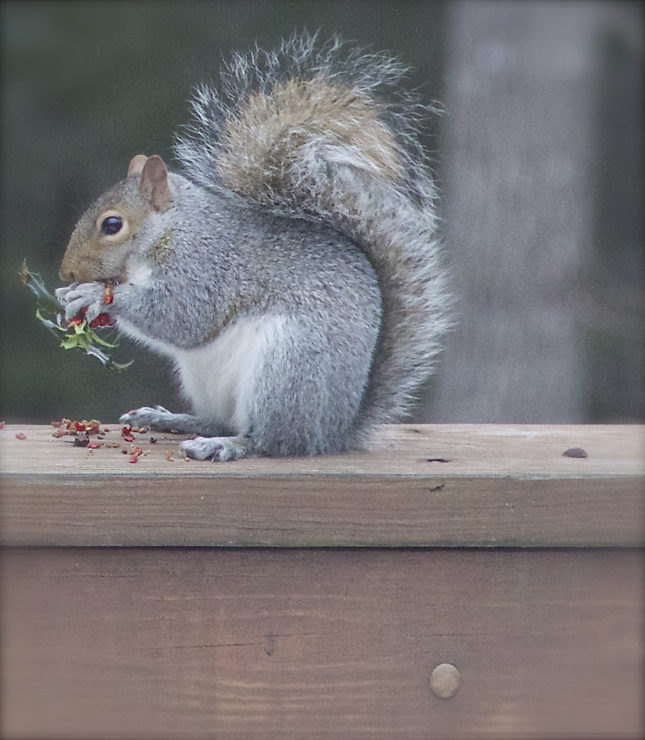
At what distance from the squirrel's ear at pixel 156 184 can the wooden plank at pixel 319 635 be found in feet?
1.80

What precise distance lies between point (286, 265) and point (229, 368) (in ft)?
0.51

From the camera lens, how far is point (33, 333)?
2.78m

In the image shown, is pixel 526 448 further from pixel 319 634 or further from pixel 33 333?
pixel 33 333

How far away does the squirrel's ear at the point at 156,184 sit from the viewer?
139cm

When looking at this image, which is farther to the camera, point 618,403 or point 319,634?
point 618,403

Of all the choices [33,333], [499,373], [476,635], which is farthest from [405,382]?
[33,333]

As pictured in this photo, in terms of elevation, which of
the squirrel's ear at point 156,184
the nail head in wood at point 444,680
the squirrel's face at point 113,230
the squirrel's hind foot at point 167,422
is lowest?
the nail head in wood at point 444,680

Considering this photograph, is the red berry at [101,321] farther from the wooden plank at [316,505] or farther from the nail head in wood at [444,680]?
the nail head in wood at [444,680]

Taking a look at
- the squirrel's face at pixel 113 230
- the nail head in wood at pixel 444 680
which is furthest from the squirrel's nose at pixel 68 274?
the nail head in wood at pixel 444 680

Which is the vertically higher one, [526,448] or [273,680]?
[526,448]

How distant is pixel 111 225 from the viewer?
1383 millimetres

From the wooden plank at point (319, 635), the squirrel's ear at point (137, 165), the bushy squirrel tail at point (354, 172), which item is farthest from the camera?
the squirrel's ear at point (137, 165)

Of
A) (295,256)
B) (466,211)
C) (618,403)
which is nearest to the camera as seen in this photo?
(295,256)

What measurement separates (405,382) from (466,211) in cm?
96
